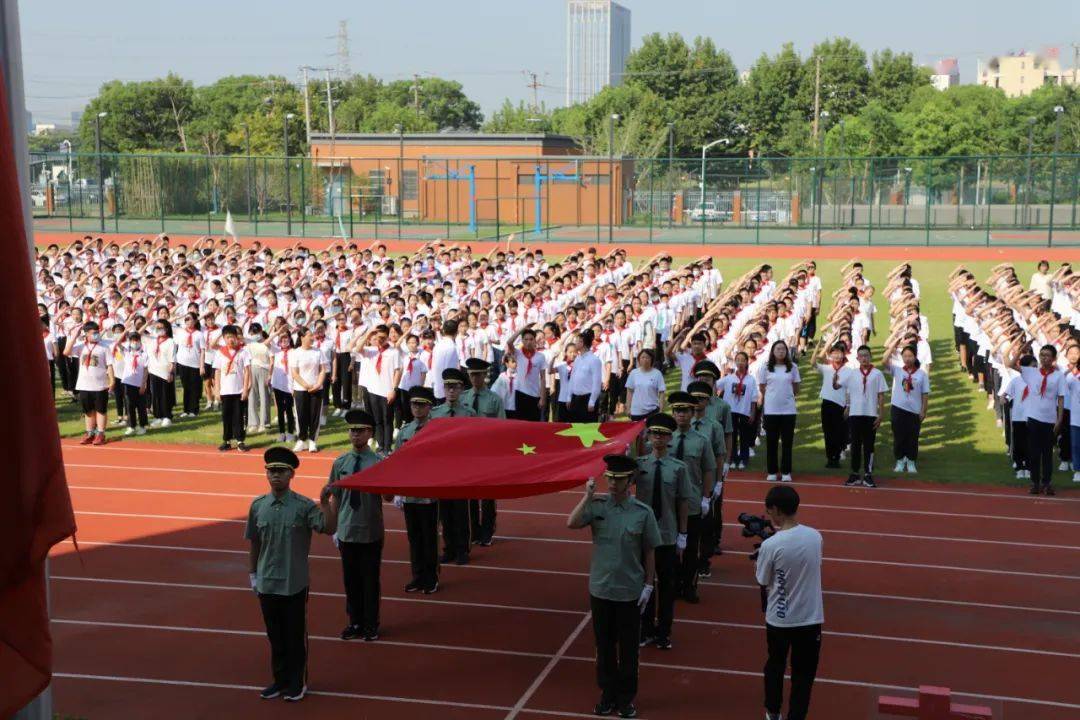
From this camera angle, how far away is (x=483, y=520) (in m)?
12.9

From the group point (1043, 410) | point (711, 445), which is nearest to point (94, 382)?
point (711, 445)

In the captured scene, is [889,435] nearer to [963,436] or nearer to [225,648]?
[963,436]

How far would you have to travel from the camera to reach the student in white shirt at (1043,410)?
577 inches

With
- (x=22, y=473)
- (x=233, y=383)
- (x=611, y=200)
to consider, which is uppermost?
(x=611, y=200)

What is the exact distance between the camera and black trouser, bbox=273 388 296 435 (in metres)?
17.9

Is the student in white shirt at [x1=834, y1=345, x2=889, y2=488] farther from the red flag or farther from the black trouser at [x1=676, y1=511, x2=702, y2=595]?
the red flag

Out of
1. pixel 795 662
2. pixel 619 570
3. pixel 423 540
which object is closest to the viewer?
pixel 795 662

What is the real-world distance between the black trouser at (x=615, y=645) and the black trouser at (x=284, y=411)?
34.1ft

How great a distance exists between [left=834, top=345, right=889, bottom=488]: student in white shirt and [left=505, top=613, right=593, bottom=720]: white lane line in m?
5.97

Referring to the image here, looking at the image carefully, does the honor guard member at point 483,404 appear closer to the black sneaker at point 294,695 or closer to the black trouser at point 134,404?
the black sneaker at point 294,695

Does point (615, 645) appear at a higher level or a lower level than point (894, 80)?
lower

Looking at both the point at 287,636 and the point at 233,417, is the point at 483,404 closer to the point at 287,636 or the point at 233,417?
the point at 287,636

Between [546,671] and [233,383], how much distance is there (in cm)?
903

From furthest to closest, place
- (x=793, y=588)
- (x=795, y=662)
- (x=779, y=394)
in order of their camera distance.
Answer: (x=779, y=394) < (x=795, y=662) < (x=793, y=588)
